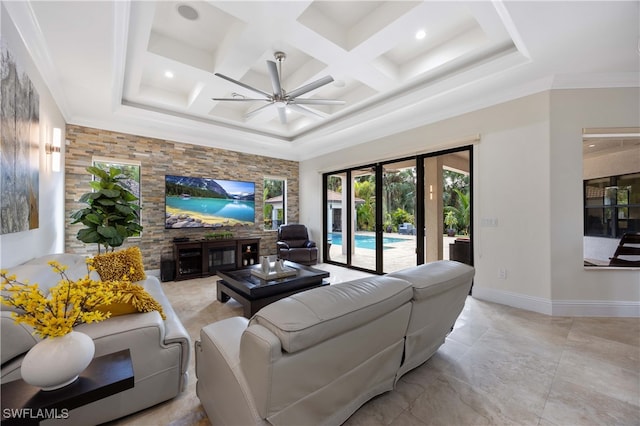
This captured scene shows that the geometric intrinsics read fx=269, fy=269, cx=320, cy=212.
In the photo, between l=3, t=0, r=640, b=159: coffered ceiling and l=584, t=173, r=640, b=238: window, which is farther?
l=584, t=173, r=640, b=238: window

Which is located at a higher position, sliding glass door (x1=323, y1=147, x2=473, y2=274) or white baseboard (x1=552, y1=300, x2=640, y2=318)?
sliding glass door (x1=323, y1=147, x2=473, y2=274)

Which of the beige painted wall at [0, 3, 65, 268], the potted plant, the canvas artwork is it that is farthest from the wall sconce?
the potted plant

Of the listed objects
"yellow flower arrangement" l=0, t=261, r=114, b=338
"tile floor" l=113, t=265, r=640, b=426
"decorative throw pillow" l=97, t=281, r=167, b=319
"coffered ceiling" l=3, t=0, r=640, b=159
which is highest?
"coffered ceiling" l=3, t=0, r=640, b=159

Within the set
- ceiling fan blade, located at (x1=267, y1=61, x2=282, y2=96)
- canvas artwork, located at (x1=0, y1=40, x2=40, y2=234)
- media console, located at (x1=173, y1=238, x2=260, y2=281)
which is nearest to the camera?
canvas artwork, located at (x1=0, y1=40, x2=40, y2=234)

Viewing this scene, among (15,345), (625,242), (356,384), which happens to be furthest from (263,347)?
(625,242)

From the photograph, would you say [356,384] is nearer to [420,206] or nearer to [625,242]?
[420,206]

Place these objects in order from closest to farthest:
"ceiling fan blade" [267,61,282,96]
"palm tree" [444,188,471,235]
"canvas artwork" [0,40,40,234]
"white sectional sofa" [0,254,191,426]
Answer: "white sectional sofa" [0,254,191,426] < "canvas artwork" [0,40,40,234] < "ceiling fan blade" [267,61,282,96] < "palm tree" [444,188,471,235]

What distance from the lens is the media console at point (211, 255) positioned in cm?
485

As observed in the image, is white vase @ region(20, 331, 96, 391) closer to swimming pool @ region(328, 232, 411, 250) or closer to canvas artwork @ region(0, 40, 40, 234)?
canvas artwork @ region(0, 40, 40, 234)

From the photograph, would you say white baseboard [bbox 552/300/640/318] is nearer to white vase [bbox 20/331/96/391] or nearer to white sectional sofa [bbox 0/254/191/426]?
white sectional sofa [bbox 0/254/191/426]

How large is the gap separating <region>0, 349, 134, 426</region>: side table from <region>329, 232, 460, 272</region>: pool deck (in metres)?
4.16

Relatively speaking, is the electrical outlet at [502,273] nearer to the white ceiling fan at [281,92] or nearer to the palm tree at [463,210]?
the palm tree at [463,210]

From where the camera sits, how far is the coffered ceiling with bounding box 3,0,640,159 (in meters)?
2.24

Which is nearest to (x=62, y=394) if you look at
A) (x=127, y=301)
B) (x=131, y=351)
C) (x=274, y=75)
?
(x=131, y=351)
